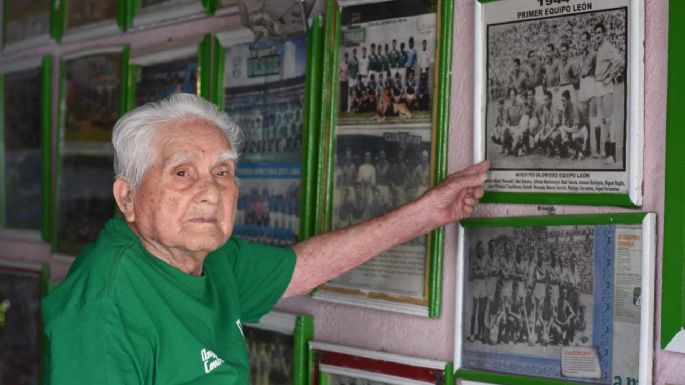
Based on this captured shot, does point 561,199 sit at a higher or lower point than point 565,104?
lower

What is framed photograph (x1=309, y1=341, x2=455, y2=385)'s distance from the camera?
169 centimetres

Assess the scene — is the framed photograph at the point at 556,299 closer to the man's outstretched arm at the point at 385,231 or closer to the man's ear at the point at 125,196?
the man's outstretched arm at the point at 385,231

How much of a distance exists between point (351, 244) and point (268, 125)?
1.63ft

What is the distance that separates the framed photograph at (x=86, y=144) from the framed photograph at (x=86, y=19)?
6 cm

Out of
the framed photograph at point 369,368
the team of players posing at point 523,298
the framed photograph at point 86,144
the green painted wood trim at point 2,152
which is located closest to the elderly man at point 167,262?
the team of players posing at point 523,298

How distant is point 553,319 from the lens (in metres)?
1.52

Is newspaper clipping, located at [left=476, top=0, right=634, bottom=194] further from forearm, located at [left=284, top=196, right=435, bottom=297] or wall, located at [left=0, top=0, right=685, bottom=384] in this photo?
forearm, located at [left=284, top=196, right=435, bottom=297]

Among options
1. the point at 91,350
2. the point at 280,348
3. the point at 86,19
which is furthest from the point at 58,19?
the point at 91,350

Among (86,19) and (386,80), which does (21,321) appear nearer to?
(86,19)

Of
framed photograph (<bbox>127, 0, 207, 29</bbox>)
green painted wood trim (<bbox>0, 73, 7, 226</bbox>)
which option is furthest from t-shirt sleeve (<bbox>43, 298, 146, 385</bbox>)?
green painted wood trim (<bbox>0, 73, 7, 226</bbox>)

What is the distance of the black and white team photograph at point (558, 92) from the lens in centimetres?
144

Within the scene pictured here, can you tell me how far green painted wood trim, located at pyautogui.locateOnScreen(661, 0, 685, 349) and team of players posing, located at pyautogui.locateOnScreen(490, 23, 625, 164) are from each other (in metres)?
0.09

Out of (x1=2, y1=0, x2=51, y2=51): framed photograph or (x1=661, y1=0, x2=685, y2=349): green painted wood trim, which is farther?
(x1=2, y1=0, x2=51, y2=51): framed photograph

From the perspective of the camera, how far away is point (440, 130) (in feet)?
5.54
